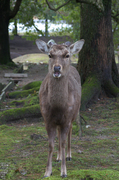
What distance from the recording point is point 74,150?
6.25m

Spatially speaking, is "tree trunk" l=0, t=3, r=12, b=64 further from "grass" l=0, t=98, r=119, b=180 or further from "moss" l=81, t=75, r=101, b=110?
"grass" l=0, t=98, r=119, b=180

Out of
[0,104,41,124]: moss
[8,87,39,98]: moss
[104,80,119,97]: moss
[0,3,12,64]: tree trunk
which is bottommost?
[8,87,39,98]: moss

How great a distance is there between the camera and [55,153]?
6.00m

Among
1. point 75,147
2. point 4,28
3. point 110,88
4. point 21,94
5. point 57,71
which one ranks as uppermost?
point 4,28

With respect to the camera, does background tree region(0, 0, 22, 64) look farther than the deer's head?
Yes

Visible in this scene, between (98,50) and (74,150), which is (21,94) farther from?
(74,150)

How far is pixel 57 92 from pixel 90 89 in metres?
5.84

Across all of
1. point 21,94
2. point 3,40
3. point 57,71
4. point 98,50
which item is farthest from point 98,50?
point 3,40

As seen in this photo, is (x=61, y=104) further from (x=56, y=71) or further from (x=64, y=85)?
(x=56, y=71)

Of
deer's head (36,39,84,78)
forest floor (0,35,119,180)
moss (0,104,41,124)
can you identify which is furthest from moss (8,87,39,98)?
deer's head (36,39,84,78)

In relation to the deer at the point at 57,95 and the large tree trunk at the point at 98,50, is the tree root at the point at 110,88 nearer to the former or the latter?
the large tree trunk at the point at 98,50

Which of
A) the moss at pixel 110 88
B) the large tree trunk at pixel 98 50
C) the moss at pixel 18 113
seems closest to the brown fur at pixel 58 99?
the moss at pixel 18 113

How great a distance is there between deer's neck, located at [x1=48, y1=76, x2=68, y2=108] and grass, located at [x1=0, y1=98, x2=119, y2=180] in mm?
1164

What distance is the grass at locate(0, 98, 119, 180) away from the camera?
459 cm
